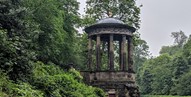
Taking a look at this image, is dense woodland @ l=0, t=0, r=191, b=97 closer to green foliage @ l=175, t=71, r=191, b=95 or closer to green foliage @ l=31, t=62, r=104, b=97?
green foliage @ l=31, t=62, r=104, b=97

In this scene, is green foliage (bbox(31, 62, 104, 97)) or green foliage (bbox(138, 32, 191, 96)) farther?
green foliage (bbox(138, 32, 191, 96))

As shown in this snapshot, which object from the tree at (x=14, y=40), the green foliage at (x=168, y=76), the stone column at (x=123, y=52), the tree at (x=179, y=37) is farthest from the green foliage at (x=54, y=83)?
the tree at (x=179, y=37)

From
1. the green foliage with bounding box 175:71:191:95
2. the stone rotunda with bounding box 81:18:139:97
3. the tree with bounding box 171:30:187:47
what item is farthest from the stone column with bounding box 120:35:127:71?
the tree with bounding box 171:30:187:47

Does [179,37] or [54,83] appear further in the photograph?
[179,37]

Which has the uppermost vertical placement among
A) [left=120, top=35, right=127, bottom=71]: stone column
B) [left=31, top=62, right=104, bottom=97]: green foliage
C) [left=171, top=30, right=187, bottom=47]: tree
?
[left=171, top=30, right=187, bottom=47]: tree

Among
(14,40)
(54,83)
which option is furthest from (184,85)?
(14,40)

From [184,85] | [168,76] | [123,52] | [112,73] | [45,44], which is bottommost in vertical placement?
[112,73]

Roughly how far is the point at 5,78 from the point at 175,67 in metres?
59.1

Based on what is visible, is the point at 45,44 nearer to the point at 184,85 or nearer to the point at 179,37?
the point at 184,85

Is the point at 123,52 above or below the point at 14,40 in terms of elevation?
above

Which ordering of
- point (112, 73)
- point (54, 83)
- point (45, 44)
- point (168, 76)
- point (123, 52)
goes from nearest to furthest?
point (54, 83) < point (45, 44) < point (112, 73) < point (123, 52) < point (168, 76)

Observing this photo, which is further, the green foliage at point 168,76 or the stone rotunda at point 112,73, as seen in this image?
the green foliage at point 168,76

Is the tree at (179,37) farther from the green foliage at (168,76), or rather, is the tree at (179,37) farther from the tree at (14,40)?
the tree at (14,40)

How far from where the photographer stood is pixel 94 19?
41.2 meters
